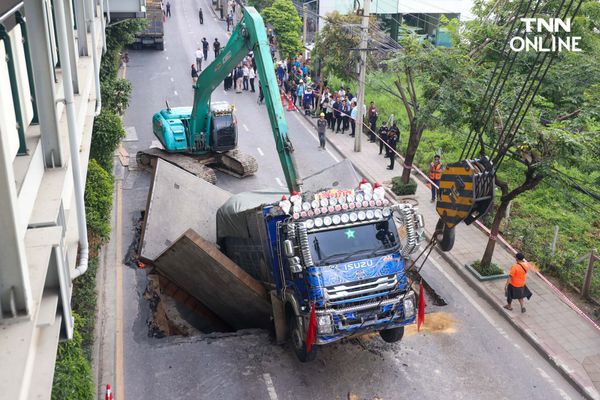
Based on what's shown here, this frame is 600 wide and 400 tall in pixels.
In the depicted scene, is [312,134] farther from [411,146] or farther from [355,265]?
[355,265]

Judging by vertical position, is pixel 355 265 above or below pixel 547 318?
above

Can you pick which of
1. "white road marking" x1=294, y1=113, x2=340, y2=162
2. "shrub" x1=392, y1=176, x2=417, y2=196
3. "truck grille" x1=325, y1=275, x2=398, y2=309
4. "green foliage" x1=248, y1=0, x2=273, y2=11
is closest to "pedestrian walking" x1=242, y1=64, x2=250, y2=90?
"white road marking" x1=294, y1=113, x2=340, y2=162

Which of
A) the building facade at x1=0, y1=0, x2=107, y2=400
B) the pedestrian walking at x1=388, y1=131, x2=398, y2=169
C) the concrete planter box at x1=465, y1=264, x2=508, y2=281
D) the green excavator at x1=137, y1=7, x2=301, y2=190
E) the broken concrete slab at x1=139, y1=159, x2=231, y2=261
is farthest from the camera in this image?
the pedestrian walking at x1=388, y1=131, x2=398, y2=169

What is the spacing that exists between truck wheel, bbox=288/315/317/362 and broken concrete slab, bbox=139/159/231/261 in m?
3.58

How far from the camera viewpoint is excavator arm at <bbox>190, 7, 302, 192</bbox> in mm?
14125

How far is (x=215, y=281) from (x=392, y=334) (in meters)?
3.57

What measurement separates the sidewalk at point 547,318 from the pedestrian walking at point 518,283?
1.48ft

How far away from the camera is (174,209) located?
15.0m

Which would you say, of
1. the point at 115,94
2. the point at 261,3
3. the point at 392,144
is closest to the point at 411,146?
the point at 392,144

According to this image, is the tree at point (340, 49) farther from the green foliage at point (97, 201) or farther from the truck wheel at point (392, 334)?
the truck wheel at point (392, 334)

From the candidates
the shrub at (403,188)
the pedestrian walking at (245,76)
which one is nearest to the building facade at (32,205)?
the shrub at (403,188)

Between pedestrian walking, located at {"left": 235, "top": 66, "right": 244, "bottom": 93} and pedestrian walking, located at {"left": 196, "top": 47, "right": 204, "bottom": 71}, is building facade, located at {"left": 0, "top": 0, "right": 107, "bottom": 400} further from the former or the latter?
pedestrian walking, located at {"left": 196, "top": 47, "right": 204, "bottom": 71}

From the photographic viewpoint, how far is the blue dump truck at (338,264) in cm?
1111

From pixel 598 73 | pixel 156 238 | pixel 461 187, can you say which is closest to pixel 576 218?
pixel 598 73
